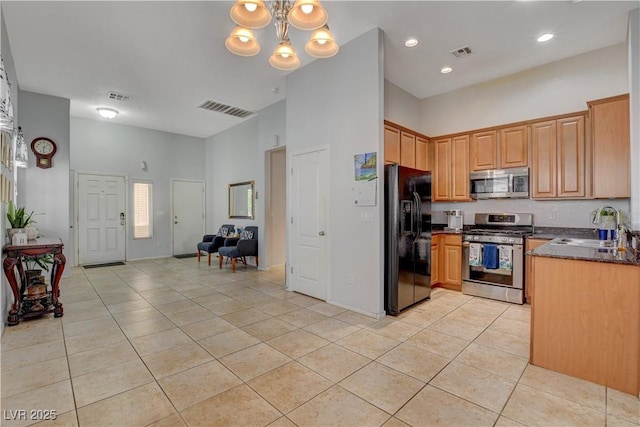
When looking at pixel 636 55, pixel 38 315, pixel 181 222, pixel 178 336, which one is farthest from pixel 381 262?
pixel 181 222

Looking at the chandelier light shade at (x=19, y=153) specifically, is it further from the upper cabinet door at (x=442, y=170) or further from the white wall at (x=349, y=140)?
the upper cabinet door at (x=442, y=170)

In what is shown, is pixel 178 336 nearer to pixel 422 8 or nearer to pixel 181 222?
pixel 422 8

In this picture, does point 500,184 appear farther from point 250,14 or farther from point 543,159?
point 250,14

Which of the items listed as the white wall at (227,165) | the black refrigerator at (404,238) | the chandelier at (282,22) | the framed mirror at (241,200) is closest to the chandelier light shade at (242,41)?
the chandelier at (282,22)

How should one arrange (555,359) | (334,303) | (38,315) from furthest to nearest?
(334,303) < (38,315) < (555,359)

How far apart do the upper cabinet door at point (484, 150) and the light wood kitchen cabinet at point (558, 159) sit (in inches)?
18.9

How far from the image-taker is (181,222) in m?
8.04

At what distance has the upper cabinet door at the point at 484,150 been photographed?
447 cm

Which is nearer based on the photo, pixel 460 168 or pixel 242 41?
pixel 242 41

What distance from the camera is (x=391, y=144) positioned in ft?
13.3

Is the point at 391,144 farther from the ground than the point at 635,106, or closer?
closer

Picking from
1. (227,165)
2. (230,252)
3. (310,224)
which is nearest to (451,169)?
(310,224)

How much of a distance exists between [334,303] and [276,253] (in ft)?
8.91

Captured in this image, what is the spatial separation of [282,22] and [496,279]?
13.5ft
